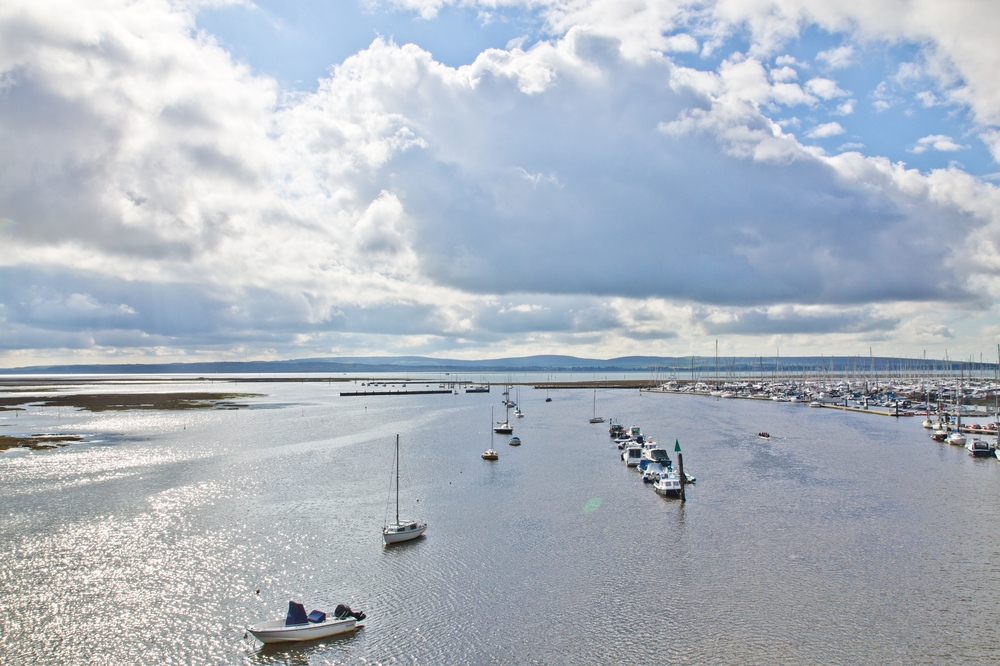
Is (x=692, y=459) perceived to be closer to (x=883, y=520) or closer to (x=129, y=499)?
(x=883, y=520)

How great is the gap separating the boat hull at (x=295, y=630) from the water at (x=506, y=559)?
0.44 metres

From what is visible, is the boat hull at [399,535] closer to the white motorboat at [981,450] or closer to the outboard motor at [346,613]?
the outboard motor at [346,613]

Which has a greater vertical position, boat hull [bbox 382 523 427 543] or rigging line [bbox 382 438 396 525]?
boat hull [bbox 382 523 427 543]

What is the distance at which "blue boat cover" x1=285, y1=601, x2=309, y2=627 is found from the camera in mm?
28125

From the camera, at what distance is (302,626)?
27.9 metres

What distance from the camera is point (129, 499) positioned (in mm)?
52156

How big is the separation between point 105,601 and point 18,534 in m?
15.9

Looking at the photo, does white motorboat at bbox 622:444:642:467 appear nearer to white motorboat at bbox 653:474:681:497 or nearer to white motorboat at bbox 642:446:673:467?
white motorboat at bbox 642:446:673:467

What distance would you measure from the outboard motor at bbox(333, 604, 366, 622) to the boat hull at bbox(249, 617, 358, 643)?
0.40m

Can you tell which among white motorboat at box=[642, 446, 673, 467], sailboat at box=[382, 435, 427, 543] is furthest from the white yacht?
sailboat at box=[382, 435, 427, 543]

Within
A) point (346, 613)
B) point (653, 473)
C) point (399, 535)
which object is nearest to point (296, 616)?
point (346, 613)

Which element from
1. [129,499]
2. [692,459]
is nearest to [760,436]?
[692,459]

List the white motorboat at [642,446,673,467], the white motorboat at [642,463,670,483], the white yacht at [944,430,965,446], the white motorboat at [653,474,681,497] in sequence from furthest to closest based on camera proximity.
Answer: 1. the white yacht at [944,430,965,446]
2. the white motorboat at [642,446,673,467]
3. the white motorboat at [642,463,670,483]
4. the white motorboat at [653,474,681,497]

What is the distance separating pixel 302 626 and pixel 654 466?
44.4m
